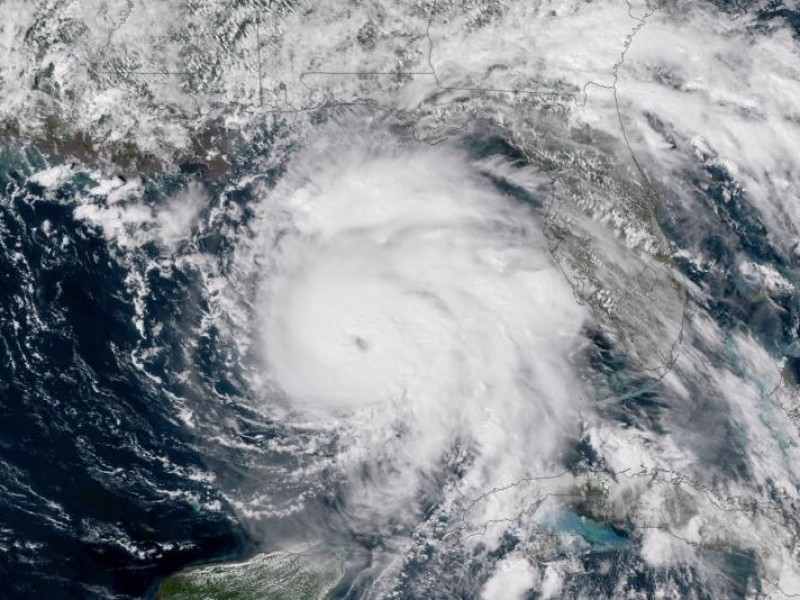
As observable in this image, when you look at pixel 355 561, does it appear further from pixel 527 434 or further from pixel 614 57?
pixel 614 57

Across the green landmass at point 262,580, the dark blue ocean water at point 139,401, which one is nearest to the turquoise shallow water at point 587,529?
the dark blue ocean water at point 139,401

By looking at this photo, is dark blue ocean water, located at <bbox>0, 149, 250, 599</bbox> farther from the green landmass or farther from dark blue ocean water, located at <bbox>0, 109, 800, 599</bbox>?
the green landmass

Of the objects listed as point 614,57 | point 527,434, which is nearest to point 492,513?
point 527,434

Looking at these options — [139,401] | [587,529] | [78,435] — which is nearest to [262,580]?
[139,401]

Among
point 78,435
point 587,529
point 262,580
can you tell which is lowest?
point 587,529

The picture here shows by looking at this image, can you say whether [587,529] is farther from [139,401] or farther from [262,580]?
[139,401]

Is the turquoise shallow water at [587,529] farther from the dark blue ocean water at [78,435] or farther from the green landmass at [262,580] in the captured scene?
the dark blue ocean water at [78,435]

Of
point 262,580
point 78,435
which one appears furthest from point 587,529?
point 78,435

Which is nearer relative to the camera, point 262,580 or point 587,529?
point 587,529

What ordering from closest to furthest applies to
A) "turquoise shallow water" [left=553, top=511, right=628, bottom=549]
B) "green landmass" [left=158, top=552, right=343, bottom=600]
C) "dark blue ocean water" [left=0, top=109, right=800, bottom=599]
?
"dark blue ocean water" [left=0, top=109, right=800, bottom=599], "turquoise shallow water" [left=553, top=511, right=628, bottom=549], "green landmass" [left=158, top=552, right=343, bottom=600]

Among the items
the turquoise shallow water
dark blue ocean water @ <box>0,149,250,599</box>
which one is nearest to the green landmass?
dark blue ocean water @ <box>0,149,250,599</box>

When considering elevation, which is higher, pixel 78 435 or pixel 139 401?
pixel 78 435
